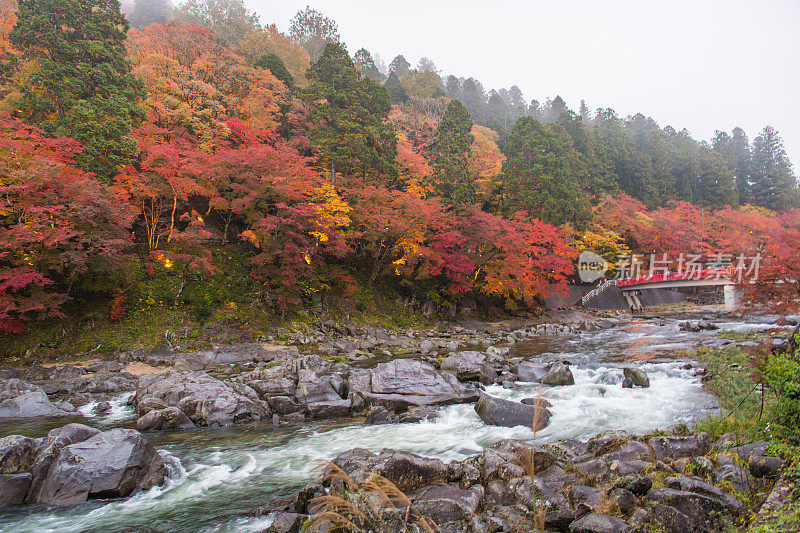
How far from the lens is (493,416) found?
27.2ft

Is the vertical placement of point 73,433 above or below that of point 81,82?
below

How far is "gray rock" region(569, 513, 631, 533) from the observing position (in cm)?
368

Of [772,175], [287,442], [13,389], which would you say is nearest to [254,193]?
[13,389]

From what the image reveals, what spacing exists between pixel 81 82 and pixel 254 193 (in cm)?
843

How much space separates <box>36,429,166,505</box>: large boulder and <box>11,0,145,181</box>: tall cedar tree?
49.3 ft

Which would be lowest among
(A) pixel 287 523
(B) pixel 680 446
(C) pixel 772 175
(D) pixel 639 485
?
(A) pixel 287 523

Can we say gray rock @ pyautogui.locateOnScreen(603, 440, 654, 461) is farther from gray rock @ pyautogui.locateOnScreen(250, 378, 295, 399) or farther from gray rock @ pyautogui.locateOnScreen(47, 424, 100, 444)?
gray rock @ pyautogui.locateOnScreen(47, 424, 100, 444)

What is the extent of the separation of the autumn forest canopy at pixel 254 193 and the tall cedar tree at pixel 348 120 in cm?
12

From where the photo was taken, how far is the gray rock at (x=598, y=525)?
12.1 feet

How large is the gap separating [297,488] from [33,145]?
659 inches

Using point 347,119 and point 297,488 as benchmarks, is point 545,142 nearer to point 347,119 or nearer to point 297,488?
point 347,119

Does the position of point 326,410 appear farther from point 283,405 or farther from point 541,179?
point 541,179

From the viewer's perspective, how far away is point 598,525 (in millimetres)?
3752

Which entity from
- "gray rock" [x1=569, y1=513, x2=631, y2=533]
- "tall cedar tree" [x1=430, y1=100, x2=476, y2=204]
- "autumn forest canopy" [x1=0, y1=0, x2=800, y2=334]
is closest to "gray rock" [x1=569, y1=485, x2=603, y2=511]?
"gray rock" [x1=569, y1=513, x2=631, y2=533]
